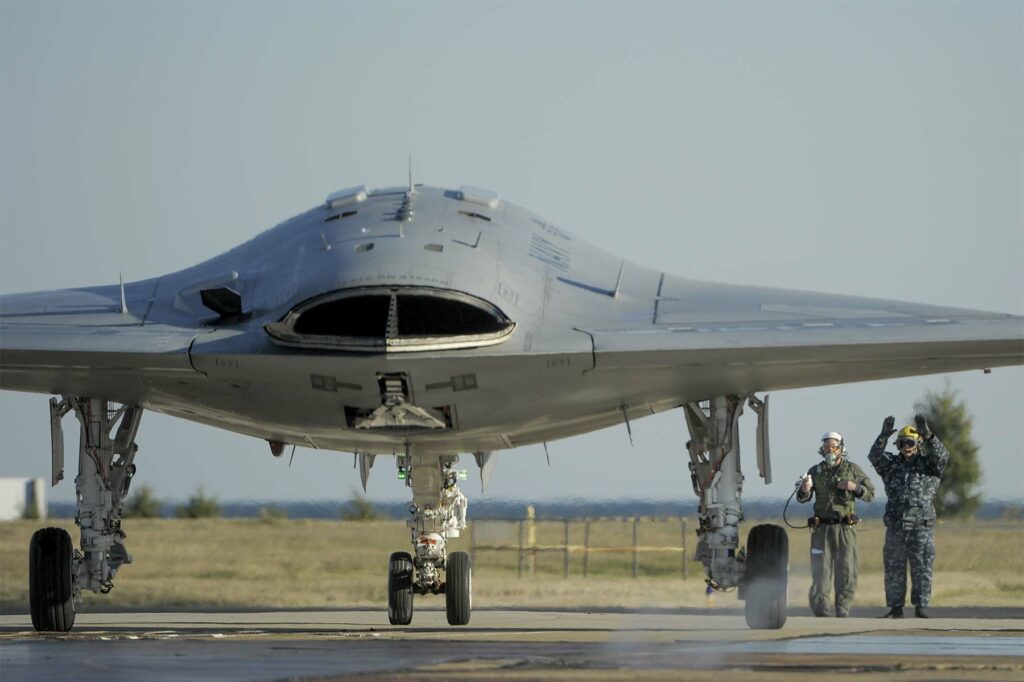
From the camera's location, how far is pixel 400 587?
1820cm

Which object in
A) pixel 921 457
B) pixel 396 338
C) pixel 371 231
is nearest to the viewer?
pixel 396 338

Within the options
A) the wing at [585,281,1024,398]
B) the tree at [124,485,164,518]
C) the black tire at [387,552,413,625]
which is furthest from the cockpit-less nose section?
the tree at [124,485,164,518]

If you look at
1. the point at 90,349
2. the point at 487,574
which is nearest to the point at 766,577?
the point at 90,349

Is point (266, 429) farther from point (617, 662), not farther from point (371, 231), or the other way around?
point (617, 662)

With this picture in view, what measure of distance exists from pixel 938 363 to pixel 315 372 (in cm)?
558

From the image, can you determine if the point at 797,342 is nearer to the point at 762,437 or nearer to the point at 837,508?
the point at 762,437

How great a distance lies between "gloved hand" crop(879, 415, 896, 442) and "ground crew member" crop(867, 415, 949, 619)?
0.14 m

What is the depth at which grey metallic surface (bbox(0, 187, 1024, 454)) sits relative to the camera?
14914mm

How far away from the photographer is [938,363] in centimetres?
1598

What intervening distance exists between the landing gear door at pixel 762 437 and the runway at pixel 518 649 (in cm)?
150

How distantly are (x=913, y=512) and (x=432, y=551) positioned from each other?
5.47m

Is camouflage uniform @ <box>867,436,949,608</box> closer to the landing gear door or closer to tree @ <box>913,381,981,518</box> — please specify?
the landing gear door

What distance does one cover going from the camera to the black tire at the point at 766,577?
16.0 meters

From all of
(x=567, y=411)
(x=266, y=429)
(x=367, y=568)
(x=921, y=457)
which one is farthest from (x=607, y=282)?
(x=367, y=568)
